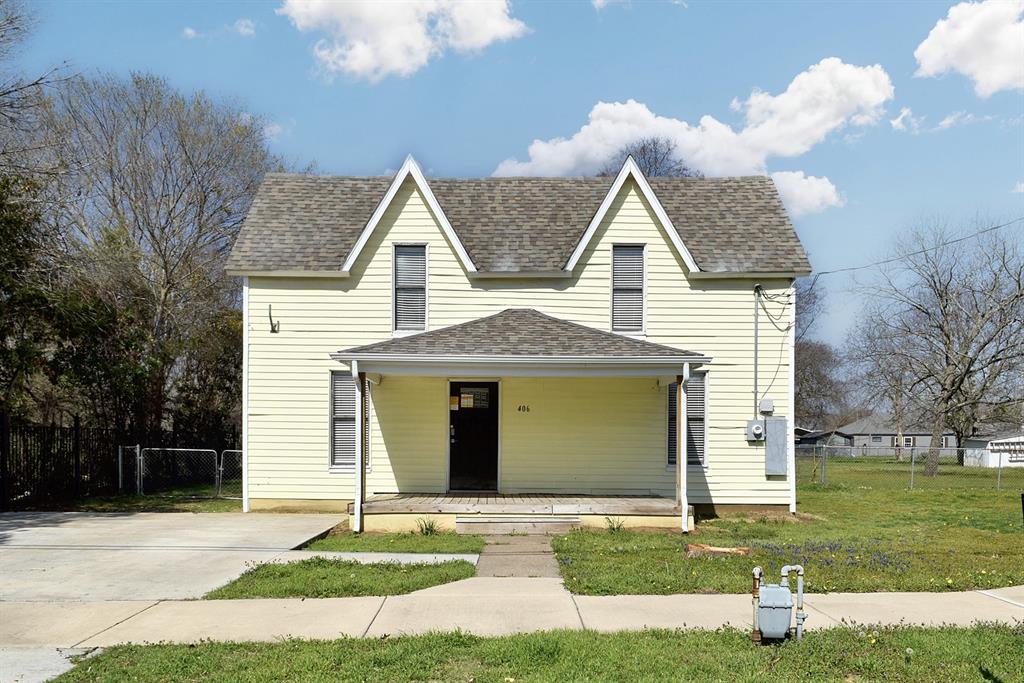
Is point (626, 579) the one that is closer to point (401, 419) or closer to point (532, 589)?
point (532, 589)

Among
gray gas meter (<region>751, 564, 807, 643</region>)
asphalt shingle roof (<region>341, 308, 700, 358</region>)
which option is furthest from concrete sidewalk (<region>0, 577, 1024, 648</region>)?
asphalt shingle roof (<region>341, 308, 700, 358</region>)

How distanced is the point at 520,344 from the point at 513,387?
1.90 m

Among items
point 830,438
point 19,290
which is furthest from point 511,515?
point 830,438

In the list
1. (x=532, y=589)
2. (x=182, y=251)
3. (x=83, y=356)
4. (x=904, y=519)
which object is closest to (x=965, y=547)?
(x=904, y=519)

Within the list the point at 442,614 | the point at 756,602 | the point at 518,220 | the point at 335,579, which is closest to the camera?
the point at 756,602

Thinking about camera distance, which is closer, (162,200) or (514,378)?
(514,378)

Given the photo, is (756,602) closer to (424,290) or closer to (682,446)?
(682,446)

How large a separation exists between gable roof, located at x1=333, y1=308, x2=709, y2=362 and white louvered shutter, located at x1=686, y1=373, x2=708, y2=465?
1.22 m

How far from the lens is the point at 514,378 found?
16.2 metres

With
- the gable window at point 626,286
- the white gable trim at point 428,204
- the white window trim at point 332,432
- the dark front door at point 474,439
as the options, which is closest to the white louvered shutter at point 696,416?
the gable window at point 626,286

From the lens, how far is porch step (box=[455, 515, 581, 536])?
13914mm

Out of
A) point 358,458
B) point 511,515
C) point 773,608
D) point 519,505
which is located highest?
point 358,458

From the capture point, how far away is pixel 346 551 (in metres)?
11.8

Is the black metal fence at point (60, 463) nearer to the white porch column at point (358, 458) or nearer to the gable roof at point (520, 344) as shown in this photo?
the white porch column at point (358, 458)
